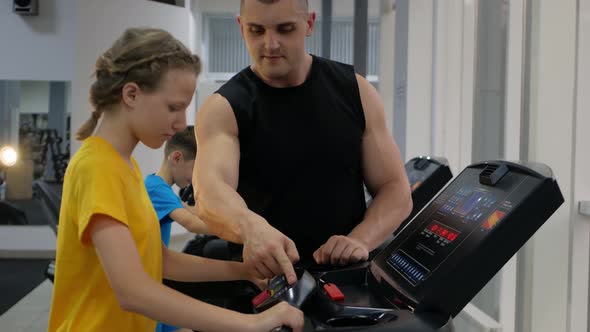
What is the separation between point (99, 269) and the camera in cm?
115

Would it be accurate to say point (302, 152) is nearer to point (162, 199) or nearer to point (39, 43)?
point (162, 199)

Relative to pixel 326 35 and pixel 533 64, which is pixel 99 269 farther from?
pixel 326 35


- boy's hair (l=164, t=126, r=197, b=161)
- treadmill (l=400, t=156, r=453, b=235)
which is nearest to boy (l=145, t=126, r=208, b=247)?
boy's hair (l=164, t=126, r=197, b=161)

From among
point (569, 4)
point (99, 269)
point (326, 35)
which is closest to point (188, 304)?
point (99, 269)

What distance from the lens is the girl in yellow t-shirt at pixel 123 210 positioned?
107 centimetres

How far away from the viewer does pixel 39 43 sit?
691cm

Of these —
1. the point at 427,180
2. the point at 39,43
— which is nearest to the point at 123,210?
the point at 427,180

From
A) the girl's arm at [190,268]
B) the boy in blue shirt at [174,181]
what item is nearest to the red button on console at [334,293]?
the girl's arm at [190,268]

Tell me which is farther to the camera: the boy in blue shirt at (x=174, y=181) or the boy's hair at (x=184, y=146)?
the boy's hair at (x=184, y=146)

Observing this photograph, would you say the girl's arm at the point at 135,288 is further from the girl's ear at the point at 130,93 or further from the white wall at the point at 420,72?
the white wall at the point at 420,72

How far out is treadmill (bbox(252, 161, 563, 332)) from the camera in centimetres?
98

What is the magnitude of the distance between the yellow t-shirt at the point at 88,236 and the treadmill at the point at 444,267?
1.03 ft

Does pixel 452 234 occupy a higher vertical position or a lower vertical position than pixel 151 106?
lower

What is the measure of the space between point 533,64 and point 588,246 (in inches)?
26.6
